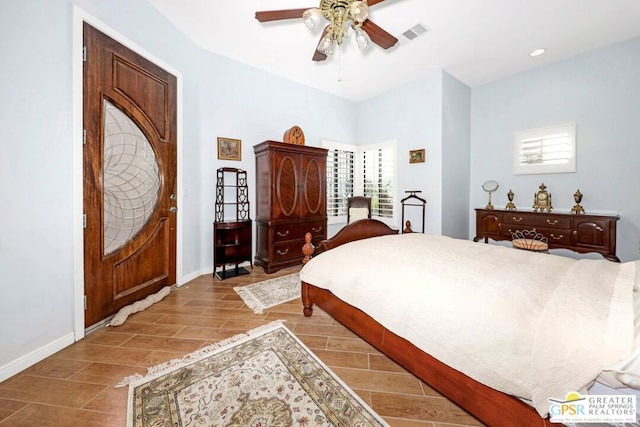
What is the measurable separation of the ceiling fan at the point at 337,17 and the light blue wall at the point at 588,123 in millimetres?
3163

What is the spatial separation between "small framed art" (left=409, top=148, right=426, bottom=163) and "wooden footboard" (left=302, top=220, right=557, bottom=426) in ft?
9.73

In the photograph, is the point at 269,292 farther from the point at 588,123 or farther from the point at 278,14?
the point at 588,123

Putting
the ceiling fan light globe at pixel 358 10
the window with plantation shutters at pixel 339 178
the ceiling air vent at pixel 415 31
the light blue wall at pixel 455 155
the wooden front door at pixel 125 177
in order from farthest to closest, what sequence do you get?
the window with plantation shutters at pixel 339 178 → the light blue wall at pixel 455 155 → the ceiling air vent at pixel 415 31 → the wooden front door at pixel 125 177 → the ceiling fan light globe at pixel 358 10

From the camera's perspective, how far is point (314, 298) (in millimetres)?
2219

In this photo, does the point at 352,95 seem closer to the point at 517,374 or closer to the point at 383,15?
the point at 383,15

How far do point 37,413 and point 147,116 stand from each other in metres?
2.40

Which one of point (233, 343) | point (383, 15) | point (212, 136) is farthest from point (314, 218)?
point (383, 15)

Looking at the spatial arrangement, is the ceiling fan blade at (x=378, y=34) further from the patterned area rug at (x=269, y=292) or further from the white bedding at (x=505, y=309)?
the patterned area rug at (x=269, y=292)

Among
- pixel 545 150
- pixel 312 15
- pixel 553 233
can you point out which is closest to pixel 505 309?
pixel 312 15

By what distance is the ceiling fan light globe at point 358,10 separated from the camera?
5.46 ft

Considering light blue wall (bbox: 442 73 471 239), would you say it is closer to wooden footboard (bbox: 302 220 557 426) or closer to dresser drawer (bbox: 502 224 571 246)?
dresser drawer (bbox: 502 224 571 246)

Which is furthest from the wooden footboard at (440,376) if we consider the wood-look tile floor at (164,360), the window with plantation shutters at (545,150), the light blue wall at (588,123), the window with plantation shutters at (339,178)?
the window with plantation shutters at (545,150)

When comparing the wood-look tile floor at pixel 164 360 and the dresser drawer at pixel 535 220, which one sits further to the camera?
the dresser drawer at pixel 535 220

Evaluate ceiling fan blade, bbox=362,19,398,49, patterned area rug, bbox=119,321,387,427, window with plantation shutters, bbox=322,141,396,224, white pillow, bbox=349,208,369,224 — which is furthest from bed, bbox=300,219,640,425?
window with plantation shutters, bbox=322,141,396,224
